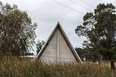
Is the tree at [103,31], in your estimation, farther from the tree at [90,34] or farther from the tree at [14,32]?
the tree at [14,32]

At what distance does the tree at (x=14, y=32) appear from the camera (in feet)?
88.3

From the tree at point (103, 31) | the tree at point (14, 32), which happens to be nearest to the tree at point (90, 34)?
the tree at point (103, 31)

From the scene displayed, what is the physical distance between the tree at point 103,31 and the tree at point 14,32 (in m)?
17.7

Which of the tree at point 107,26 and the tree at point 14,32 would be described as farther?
the tree at point 107,26

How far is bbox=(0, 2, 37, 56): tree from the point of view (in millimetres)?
26906

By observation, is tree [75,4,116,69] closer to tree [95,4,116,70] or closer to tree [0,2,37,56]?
tree [95,4,116,70]

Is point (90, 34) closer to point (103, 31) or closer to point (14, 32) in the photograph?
point (103, 31)

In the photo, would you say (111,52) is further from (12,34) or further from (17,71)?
(17,71)

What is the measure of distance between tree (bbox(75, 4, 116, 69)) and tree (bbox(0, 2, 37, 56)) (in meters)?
17.7

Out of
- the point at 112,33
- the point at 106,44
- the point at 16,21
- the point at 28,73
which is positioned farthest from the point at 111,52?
the point at 28,73

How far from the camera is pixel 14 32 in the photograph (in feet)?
90.5

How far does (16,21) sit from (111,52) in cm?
2280

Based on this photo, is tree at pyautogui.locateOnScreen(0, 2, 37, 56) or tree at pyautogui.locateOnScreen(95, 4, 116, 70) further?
tree at pyautogui.locateOnScreen(95, 4, 116, 70)

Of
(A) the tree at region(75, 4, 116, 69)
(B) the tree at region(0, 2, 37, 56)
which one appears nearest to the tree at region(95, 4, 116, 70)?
(A) the tree at region(75, 4, 116, 69)
